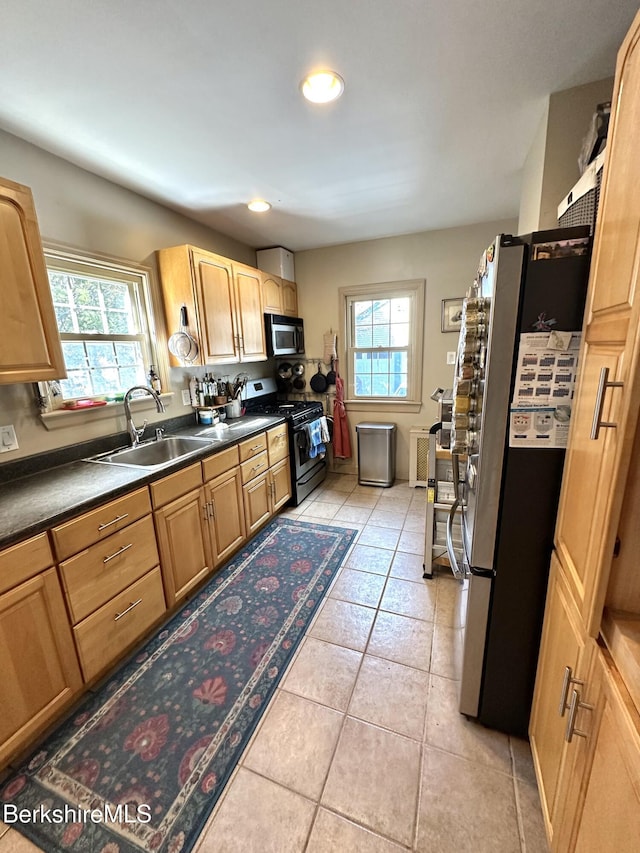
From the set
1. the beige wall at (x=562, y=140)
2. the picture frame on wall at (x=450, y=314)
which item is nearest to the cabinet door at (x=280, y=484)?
the picture frame on wall at (x=450, y=314)

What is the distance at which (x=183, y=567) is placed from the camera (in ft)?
6.66

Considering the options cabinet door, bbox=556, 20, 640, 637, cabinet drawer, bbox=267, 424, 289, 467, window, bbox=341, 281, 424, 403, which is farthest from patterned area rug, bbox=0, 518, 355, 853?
window, bbox=341, 281, 424, 403

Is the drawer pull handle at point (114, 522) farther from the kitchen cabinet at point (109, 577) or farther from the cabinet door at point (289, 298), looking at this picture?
the cabinet door at point (289, 298)

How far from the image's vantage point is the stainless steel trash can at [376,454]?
3705mm

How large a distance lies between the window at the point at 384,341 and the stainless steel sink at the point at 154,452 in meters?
2.05

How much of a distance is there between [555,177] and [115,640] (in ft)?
9.77

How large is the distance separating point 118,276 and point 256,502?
1.87 metres

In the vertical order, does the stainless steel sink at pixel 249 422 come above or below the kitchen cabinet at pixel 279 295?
below

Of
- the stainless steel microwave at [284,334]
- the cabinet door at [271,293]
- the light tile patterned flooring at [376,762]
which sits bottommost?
the light tile patterned flooring at [376,762]

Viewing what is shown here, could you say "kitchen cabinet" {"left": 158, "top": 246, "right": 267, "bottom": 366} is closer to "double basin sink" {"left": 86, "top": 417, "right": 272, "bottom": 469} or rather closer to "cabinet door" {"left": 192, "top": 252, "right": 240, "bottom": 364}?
"cabinet door" {"left": 192, "top": 252, "right": 240, "bottom": 364}

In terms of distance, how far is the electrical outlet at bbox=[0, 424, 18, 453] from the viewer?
170cm

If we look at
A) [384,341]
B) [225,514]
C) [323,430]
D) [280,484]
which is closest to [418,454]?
[323,430]

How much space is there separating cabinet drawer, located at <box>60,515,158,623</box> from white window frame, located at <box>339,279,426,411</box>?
269cm

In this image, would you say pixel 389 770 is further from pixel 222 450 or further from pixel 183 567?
pixel 222 450
